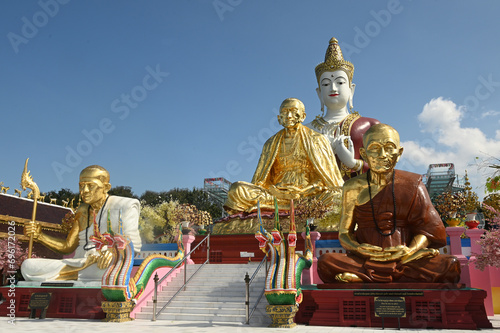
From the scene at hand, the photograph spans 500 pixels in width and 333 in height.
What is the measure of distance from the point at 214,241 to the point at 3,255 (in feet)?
22.4

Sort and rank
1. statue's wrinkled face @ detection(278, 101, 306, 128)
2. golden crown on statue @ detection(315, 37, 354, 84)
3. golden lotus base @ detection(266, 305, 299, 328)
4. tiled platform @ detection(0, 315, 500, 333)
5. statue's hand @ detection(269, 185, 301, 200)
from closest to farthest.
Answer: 1. tiled platform @ detection(0, 315, 500, 333)
2. golden lotus base @ detection(266, 305, 299, 328)
3. statue's hand @ detection(269, 185, 301, 200)
4. statue's wrinkled face @ detection(278, 101, 306, 128)
5. golden crown on statue @ detection(315, 37, 354, 84)

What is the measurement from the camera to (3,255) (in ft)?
45.2

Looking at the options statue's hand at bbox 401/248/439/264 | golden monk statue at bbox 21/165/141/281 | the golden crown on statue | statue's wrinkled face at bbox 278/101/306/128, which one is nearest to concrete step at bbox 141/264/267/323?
golden monk statue at bbox 21/165/141/281

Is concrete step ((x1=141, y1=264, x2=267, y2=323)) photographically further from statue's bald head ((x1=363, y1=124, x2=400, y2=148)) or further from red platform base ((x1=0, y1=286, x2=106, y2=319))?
statue's bald head ((x1=363, y1=124, x2=400, y2=148))

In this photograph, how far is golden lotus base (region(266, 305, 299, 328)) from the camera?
23.5ft

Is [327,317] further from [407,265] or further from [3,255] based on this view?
[3,255]

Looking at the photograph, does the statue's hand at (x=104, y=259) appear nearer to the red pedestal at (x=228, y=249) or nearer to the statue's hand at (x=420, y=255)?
the red pedestal at (x=228, y=249)

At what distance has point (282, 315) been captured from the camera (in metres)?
7.17

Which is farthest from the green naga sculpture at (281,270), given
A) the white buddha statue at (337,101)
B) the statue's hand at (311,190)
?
the white buddha statue at (337,101)

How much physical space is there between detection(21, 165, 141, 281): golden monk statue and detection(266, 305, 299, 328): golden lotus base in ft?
11.4

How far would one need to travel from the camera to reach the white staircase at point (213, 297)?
8062 mm

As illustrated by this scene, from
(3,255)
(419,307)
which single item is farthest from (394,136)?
(3,255)

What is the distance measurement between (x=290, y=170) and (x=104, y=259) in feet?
23.0

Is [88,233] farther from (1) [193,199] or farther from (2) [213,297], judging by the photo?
(1) [193,199]
